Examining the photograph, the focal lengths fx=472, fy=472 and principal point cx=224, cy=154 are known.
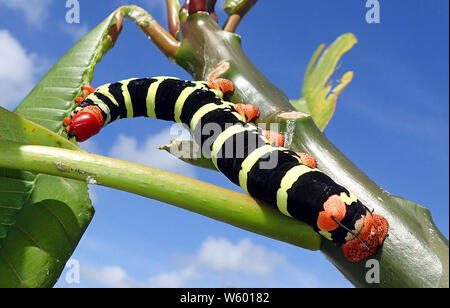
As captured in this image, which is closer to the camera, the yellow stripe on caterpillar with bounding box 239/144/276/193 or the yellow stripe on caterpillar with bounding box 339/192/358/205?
the yellow stripe on caterpillar with bounding box 339/192/358/205

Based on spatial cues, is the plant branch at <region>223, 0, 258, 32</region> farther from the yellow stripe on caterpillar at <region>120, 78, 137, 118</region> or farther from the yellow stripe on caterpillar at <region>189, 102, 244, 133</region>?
the yellow stripe on caterpillar at <region>120, 78, 137, 118</region>

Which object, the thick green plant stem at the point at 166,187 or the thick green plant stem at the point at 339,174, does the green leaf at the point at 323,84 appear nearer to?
the thick green plant stem at the point at 339,174

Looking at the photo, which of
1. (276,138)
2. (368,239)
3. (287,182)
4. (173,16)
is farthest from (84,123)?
(368,239)

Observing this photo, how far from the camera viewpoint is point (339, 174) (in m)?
1.76

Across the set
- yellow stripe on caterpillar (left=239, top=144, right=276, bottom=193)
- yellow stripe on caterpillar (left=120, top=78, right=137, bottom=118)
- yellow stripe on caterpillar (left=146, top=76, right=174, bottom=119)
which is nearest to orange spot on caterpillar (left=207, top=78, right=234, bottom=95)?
yellow stripe on caterpillar (left=239, top=144, right=276, bottom=193)

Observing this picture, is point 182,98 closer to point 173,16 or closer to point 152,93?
point 152,93

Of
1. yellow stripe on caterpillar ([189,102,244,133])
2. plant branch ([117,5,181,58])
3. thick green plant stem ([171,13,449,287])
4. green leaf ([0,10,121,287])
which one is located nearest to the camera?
thick green plant stem ([171,13,449,287])

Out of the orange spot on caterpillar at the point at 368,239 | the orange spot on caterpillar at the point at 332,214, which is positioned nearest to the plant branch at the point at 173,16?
the orange spot on caterpillar at the point at 332,214

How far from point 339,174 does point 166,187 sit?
2.19 ft

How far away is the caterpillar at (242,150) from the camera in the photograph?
65.8 inches

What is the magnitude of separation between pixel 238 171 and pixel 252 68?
54 centimetres

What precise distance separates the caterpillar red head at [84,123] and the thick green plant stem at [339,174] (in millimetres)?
554

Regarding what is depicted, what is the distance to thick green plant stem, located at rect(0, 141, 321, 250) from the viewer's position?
1499 millimetres
